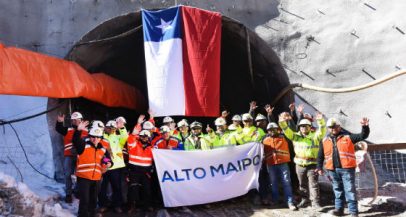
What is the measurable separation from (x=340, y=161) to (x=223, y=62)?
5.71m

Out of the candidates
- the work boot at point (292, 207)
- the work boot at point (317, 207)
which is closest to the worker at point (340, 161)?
the work boot at point (317, 207)

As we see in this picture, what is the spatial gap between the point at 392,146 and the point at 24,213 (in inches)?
266

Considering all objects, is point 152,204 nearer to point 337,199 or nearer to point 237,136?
point 237,136

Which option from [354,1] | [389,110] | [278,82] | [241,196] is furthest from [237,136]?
[354,1]

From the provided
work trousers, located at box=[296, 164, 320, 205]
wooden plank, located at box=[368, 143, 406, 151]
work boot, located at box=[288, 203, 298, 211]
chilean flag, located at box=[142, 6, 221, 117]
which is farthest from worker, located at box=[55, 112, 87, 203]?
wooden plank, located at box=[368, 143, 406, 151]

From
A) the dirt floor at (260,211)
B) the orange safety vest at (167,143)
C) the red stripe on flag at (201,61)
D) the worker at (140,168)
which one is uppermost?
the red stripe on flag at (201,61)

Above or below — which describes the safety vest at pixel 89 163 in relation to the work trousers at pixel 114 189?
above

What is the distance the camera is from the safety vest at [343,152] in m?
6.94

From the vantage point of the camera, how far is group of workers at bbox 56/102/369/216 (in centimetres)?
675

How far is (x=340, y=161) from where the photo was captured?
275 inches

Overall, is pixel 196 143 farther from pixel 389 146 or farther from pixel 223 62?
pixel 223 62

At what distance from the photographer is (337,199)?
706cm

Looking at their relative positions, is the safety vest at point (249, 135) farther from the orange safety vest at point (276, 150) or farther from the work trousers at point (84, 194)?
the work trousers at point (84, 194)

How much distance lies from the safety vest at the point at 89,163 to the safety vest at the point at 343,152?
12.3 ft
